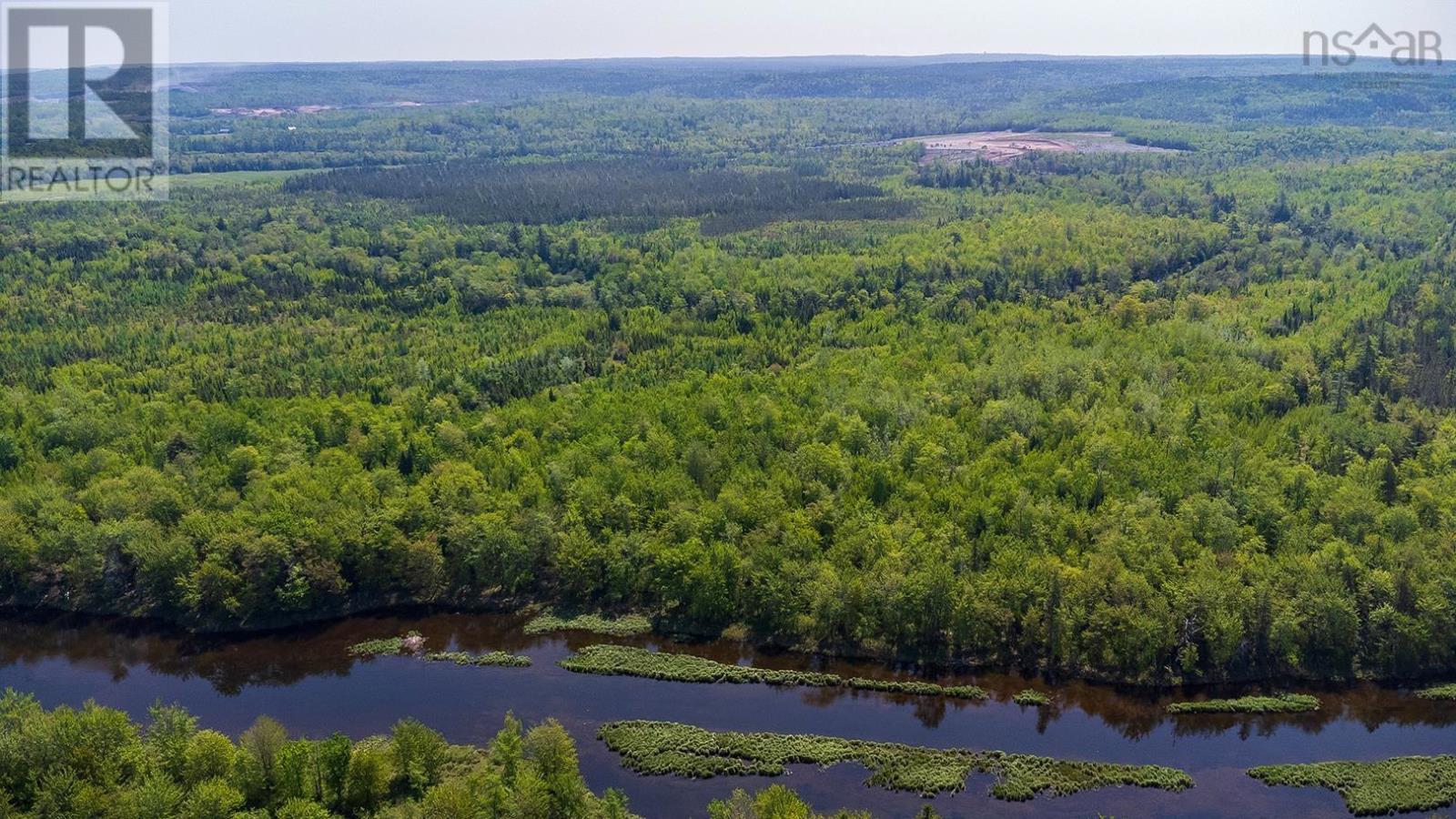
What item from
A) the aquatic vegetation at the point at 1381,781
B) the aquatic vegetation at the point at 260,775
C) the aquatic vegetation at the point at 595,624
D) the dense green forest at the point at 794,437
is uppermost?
the dense green forest at the point at 794,437

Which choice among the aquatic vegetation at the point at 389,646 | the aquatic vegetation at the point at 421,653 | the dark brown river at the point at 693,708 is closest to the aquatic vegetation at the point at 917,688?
the dark brown river at the point at 693,708

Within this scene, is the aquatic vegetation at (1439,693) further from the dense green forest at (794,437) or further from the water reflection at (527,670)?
the dense green forest at (794,437)

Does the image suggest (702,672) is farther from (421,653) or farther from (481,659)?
(421,653)

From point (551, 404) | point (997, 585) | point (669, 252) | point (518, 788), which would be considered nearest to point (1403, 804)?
point (997, 585)

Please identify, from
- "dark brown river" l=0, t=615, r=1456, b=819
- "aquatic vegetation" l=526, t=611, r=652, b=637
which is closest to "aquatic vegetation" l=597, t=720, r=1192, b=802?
"dark brown river" l=0, t=615, r=1456, b=819

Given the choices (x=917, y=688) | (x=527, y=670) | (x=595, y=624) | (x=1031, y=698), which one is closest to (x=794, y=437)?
(x=595, y=624)

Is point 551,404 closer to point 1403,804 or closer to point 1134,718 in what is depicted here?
point 1134,718
